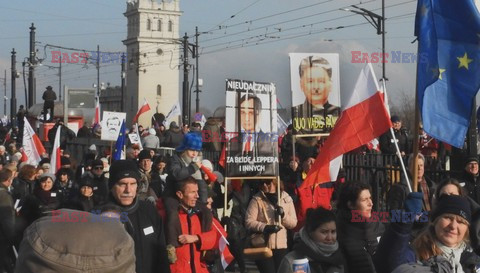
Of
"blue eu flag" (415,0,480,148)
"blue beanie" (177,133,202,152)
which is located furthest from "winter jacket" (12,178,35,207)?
"blue eu flag" (415,0,480,148)

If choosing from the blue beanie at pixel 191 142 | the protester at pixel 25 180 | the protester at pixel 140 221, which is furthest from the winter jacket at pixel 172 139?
the protester at pixel 140 221

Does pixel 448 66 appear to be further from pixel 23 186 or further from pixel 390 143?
pixel 390 143

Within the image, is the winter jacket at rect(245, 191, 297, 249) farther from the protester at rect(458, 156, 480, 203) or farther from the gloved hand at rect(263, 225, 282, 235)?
the protester at rect(458, 156, 480, 203)

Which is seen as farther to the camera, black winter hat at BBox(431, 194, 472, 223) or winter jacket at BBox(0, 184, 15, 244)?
winter jacket at BBox(0, 184, 15, 244)

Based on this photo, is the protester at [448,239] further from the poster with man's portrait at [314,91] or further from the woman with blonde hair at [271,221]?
the poster with man's portrait at [314,91]

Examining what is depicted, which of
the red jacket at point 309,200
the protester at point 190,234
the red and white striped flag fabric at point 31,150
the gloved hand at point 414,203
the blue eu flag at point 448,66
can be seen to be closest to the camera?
the gloved hand at point 414,203

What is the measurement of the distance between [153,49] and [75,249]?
12371 centimetres

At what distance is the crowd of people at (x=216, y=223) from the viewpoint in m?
2.31

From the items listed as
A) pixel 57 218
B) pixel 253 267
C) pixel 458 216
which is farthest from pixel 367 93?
pixel 57 218

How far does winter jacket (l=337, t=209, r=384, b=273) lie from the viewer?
572 cm

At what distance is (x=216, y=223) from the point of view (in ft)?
25.5

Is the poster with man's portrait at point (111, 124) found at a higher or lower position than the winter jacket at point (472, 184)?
higher

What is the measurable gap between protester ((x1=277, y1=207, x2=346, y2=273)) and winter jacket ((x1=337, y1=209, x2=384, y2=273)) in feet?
0.49

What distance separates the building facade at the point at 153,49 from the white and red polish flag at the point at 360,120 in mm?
116235
